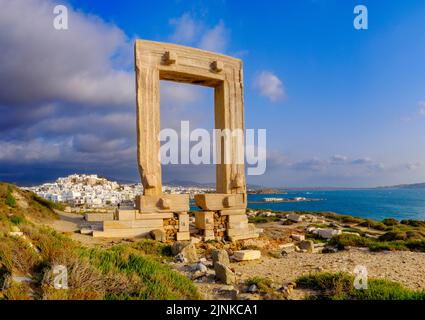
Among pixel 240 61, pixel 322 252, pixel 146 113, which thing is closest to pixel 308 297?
pixel 322 252

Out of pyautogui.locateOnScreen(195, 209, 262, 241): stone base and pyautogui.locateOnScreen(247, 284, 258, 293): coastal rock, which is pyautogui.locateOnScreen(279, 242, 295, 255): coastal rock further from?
pyautogui.locateOnScreen(247, 284, 258, 293): coastal rock

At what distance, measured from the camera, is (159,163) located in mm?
11773

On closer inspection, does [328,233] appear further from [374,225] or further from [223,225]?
[374,225]

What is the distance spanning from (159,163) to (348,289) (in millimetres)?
7579

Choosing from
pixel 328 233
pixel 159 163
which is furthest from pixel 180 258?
pixel 328 233

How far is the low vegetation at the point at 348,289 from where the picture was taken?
5345mm

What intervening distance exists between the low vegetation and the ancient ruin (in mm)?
6219

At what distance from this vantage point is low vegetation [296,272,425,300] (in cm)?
534

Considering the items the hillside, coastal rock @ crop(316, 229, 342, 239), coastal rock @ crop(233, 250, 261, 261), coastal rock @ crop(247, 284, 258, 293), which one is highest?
the hillside

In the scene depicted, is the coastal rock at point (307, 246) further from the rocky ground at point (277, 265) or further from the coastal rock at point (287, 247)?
the coastal rock at point (287, 247)

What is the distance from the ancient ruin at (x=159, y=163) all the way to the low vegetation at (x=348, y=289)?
6.22 metres

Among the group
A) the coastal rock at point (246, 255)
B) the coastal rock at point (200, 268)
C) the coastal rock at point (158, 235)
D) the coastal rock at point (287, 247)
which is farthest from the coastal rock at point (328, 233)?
the coastal rock at point (200, 268)

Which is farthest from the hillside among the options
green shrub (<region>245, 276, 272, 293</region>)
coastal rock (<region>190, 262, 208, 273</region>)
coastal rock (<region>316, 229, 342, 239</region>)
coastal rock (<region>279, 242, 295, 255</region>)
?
coastal rock (<region>316, 229, 342, 239</region>)

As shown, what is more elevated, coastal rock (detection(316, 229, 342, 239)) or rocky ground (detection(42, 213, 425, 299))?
rocky ground (detection(42, 213, 425, 299))
